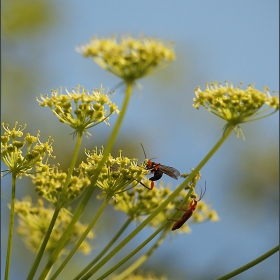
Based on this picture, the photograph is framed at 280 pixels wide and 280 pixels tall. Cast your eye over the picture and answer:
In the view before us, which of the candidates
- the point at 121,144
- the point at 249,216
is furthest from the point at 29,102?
the point at 249,216

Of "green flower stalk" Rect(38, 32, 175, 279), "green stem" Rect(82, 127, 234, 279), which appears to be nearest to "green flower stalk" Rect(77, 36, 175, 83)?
"green flower stalk" Rect(38, 32, 175, 279)

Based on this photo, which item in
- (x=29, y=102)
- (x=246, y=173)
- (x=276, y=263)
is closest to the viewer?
(x=276, y=263)

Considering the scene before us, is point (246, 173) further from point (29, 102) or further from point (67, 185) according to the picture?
point (67, 185)

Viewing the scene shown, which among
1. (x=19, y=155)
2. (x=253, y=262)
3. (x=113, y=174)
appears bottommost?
(x=253, y=262)

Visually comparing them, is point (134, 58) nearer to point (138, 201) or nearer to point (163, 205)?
point (163, 205)

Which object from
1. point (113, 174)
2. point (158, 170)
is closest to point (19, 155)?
point (113, 174)

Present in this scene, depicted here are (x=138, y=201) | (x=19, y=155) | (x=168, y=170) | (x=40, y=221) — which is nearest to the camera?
(x=19, y=155)
